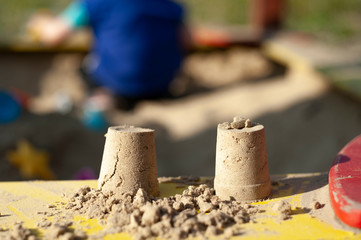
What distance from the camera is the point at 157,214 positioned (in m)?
1.47

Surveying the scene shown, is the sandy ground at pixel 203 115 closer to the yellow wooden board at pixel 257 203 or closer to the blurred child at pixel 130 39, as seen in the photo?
the blurred child at pixel 130 39

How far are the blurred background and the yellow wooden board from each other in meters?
1.05

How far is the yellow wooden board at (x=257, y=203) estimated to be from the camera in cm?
143

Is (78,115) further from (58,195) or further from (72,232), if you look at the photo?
(72,232)

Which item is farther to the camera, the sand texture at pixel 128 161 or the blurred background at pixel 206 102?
the blurred background at pixel 206 102

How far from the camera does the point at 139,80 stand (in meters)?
4.84

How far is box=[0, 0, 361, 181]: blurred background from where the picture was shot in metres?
3.80

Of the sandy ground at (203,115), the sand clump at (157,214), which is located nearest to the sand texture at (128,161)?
the sand clump at (157,214)

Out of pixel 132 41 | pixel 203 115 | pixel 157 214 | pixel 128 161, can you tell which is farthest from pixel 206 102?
pixel 157 214

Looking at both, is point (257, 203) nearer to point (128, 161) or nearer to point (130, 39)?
point (128, 161)

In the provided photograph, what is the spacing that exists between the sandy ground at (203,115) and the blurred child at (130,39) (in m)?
0.29

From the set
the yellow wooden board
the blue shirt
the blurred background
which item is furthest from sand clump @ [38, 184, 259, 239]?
the blue shirt

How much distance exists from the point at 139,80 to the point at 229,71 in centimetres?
135

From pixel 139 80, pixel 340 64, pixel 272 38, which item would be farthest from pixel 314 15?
pixel 139 80
